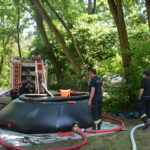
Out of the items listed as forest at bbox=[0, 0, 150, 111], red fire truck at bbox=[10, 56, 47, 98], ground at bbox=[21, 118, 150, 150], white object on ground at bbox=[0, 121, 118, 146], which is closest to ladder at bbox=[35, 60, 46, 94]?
red fire truck at bbox=[10, 56, 47, 98]

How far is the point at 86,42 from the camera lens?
1700 centimetres

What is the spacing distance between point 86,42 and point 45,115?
11.1m

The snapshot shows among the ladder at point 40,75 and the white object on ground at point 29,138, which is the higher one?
the ladder at point 40,75

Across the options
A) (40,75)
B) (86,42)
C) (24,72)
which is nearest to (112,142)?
(40,75)

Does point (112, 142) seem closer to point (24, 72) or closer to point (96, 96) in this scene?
point (96, 96)

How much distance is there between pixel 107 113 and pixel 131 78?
1.86 meters

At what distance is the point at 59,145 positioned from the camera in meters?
5.38

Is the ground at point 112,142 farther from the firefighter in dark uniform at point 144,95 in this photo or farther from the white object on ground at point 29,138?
the firefighter in dark uniform at point 144,95

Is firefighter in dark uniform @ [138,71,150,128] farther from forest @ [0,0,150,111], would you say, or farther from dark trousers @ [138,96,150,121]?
forest @ [0,0,150,111]

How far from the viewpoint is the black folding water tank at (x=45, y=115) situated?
253 inches

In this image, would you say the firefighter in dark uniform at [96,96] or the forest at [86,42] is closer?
the firefighter in dark uniform at [96,96]

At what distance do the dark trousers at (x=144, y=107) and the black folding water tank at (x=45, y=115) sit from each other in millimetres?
1597

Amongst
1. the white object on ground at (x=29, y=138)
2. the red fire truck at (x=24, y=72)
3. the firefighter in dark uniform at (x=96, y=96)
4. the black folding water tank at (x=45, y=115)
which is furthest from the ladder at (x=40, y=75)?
the firefighter in dark uniform at (x=96, y=96)

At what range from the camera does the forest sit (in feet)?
31.1
